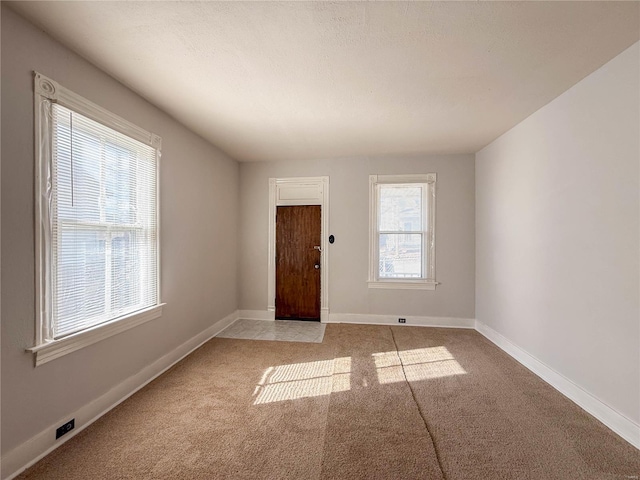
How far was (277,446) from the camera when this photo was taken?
1841 millimetres

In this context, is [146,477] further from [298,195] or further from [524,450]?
[298,195]

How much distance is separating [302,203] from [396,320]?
244cm

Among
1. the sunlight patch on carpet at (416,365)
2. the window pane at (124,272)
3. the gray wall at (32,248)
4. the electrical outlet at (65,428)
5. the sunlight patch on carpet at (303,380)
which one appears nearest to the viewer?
the gray wall at (32,248)

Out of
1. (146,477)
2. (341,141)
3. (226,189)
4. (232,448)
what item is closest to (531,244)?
(341,141)

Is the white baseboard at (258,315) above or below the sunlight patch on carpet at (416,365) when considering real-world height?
above

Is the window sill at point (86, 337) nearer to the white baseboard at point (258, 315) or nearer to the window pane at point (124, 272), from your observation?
the window pane at point (124, 272)

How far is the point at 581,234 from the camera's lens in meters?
2.31

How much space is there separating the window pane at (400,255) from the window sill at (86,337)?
327cm

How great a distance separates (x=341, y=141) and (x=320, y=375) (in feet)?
9.51

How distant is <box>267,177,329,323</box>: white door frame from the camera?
15.3 feet

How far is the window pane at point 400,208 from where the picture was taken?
4.54 meters

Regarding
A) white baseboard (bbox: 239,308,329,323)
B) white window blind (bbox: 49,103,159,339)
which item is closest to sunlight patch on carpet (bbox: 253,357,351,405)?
white window blind (bbox: 49,103,159,339)

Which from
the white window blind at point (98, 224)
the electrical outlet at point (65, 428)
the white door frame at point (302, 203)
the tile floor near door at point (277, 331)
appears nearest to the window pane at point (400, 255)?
the white door frame at point (302, 203)

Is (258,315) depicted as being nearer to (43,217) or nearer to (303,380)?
(303,380)
